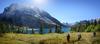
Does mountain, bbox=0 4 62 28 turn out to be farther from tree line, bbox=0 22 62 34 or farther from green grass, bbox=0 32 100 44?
green grass, bbox=0 32 100 44

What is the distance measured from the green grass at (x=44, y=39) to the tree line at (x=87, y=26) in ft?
1.20

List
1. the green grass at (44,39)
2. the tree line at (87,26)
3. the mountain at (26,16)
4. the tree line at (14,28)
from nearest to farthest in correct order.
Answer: the green grass at (44,39) < the mountain at (26,16) < the tree line at (14,28) < the tree line at (87,26)

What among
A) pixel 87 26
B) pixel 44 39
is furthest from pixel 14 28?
pixel 87 26

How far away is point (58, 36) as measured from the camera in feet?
34.4

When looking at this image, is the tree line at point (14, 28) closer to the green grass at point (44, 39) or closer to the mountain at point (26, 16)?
the mountain at point (26, 16)

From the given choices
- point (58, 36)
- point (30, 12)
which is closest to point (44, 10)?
point (30, 12)

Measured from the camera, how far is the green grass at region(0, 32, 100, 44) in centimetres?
992

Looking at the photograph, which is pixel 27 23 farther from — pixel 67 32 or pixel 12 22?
pixel 67 32

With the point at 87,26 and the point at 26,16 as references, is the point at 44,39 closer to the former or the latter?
the point at 26,16

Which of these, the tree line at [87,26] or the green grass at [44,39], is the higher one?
the tree line at [87,26]

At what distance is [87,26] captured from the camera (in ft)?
37.4

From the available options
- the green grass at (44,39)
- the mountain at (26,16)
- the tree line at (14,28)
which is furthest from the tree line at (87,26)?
the mountain at (26,16)

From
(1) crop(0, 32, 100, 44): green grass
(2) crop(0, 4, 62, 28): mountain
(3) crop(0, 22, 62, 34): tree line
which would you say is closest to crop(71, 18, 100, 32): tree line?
(1) crop(0, 32, 100, 44): green grass

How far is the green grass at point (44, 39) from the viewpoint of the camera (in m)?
9.92
